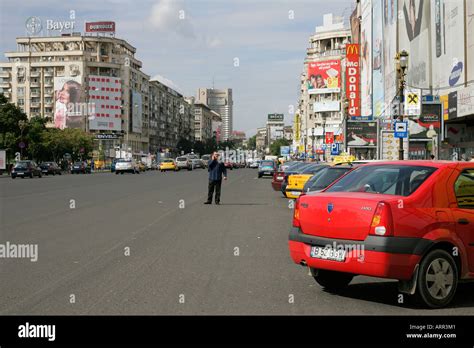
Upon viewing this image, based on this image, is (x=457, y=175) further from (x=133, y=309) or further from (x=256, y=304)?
(x=133, y=309)

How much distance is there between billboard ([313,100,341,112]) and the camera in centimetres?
12095

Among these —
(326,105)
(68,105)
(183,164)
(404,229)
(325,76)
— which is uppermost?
(325,76)

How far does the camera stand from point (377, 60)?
62875 mm

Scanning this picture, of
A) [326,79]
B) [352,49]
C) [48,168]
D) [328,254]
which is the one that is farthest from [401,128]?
[326,79]

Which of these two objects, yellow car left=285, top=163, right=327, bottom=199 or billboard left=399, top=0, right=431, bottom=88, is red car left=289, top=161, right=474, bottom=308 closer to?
yellow car left=285, top=163, right=327, bottom=199

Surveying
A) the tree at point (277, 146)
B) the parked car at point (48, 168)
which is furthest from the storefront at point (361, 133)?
the tree at point (277, 146)

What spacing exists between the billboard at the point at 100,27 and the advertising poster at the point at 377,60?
83.3 meters

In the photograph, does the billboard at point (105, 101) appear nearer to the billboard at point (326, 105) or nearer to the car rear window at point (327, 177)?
the billboard at point (326, 105)

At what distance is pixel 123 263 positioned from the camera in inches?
376

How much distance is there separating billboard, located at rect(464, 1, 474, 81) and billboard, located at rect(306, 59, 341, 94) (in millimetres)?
86471

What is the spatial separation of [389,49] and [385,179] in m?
51.5

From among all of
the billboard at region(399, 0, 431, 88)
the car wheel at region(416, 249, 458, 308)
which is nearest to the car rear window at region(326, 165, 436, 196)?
the car wheel at region(416, 249, 458, 308)

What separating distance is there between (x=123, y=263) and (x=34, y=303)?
9.33 feet

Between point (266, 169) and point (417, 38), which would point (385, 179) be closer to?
point (417, 38)
